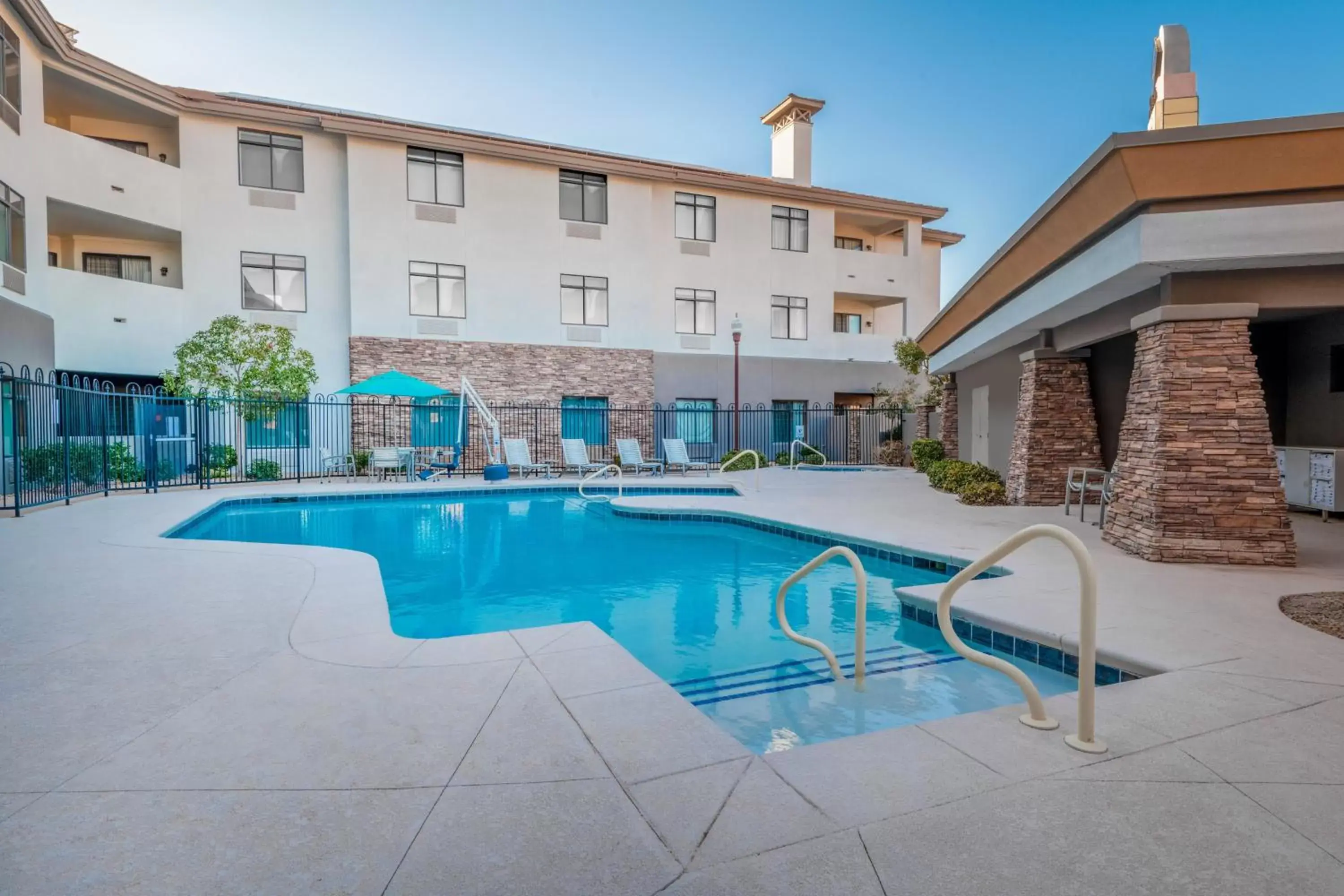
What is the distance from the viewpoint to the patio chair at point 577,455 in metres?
17.0

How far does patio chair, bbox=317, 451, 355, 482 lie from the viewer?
53.8ft

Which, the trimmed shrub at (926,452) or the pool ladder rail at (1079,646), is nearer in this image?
the pool ladder rail at (1079,646)

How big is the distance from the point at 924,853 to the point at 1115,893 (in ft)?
1.56

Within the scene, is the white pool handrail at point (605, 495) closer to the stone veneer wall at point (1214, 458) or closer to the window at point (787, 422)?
the stone veneer wall at point (1214, 458)

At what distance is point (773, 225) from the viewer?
2272 cm

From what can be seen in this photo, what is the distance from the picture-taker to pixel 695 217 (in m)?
21.8

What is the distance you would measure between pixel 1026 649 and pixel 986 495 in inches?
288

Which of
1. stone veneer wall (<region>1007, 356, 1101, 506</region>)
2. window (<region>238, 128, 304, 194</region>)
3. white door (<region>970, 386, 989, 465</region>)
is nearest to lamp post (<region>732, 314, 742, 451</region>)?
white door (<region>970, 386, 989, 465</region>)

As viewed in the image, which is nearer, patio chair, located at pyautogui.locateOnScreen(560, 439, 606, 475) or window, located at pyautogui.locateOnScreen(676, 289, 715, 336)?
patio chair, located at pyautogui.locateOnScreen(560, 439, 606, 475)

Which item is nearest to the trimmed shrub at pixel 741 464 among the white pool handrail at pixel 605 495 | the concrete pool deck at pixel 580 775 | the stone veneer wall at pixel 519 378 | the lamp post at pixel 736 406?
the lamp post at pixel 736 406

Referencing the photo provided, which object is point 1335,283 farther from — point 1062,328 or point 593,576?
point 593,576

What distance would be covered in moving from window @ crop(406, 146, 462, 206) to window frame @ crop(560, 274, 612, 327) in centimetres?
345

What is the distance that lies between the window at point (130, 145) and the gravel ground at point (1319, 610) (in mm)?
21662

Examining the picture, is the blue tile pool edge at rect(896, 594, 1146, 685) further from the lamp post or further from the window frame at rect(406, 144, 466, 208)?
the window frame at rect(406, 144, 466, 208)
